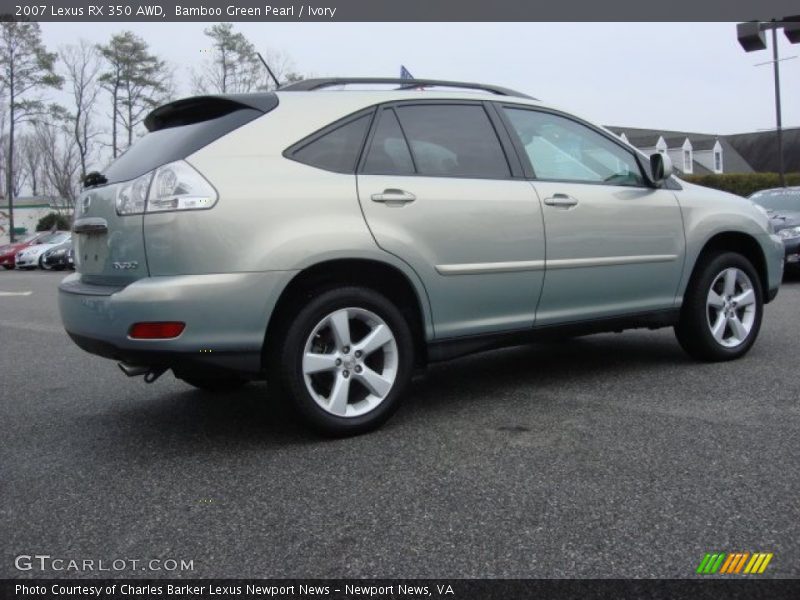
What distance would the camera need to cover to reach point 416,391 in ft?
15.1

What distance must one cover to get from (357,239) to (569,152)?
1.74 meters

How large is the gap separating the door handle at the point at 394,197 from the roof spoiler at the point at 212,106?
2.17ft

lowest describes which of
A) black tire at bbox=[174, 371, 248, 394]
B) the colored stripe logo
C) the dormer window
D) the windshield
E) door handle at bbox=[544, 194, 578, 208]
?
the colored stripe logo

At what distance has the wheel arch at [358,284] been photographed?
3.42m

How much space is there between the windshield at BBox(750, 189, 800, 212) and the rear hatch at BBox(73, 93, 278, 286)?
407 inches

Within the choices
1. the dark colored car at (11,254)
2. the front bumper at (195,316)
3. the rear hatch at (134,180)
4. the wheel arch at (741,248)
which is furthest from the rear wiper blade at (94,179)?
the dark colored car at (11,254)

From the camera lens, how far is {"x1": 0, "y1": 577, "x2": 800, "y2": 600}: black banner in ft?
6.95

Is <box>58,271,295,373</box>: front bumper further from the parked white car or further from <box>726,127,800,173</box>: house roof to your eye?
<box>726,127,800,173</box>: house roof

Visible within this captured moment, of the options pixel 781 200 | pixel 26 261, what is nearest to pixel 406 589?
pixel 781 200

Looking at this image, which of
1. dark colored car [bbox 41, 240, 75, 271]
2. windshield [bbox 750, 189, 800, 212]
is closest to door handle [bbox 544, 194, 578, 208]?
windshield [bbox 750, 189, 800, 212]

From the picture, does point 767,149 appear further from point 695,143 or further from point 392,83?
point 392,83

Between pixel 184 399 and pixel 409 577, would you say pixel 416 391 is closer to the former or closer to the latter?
pixel 184 399

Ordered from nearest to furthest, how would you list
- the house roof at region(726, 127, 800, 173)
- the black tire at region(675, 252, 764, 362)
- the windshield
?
1. the black tire at region(675, 252, 764, 362)
2. the windshield
3. the house roof at region(726, 127, 800, 173)

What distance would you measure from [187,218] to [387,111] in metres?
1.26
